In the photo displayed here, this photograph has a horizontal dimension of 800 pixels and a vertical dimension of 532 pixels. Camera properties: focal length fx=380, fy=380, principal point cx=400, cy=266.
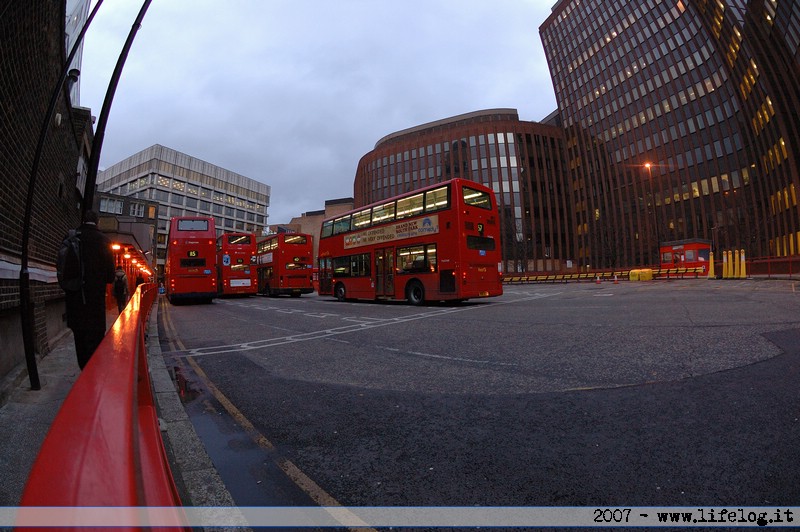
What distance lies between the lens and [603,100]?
5916cm

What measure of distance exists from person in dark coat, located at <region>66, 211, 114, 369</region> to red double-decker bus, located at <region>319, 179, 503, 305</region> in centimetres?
1020

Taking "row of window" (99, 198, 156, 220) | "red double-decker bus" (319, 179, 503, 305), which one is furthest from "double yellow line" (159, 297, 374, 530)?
"row of window" (99, 198, 156, 220)

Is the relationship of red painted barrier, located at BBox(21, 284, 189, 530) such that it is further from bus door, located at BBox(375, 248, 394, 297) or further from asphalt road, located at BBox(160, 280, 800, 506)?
bus door, located at BBox(375, 248, 394, 297)

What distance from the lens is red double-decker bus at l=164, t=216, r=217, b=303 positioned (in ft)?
60.8

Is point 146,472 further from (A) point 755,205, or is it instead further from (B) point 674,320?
(A) point 755,205

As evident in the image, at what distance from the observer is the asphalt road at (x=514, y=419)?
7.02 feet

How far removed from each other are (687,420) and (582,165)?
67.8 meters


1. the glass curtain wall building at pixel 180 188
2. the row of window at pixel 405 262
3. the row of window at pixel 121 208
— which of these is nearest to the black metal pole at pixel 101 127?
the row of window at pixel 405 262

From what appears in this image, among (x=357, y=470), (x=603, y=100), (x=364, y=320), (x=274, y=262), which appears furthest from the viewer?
(x=603, y=100)

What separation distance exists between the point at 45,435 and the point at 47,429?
95cm

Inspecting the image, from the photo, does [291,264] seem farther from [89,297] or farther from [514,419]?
[514,419]

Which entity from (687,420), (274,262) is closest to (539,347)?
(687,420)

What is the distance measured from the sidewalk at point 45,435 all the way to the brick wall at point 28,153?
0.51m

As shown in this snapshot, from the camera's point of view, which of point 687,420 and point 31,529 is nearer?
point 31,529
